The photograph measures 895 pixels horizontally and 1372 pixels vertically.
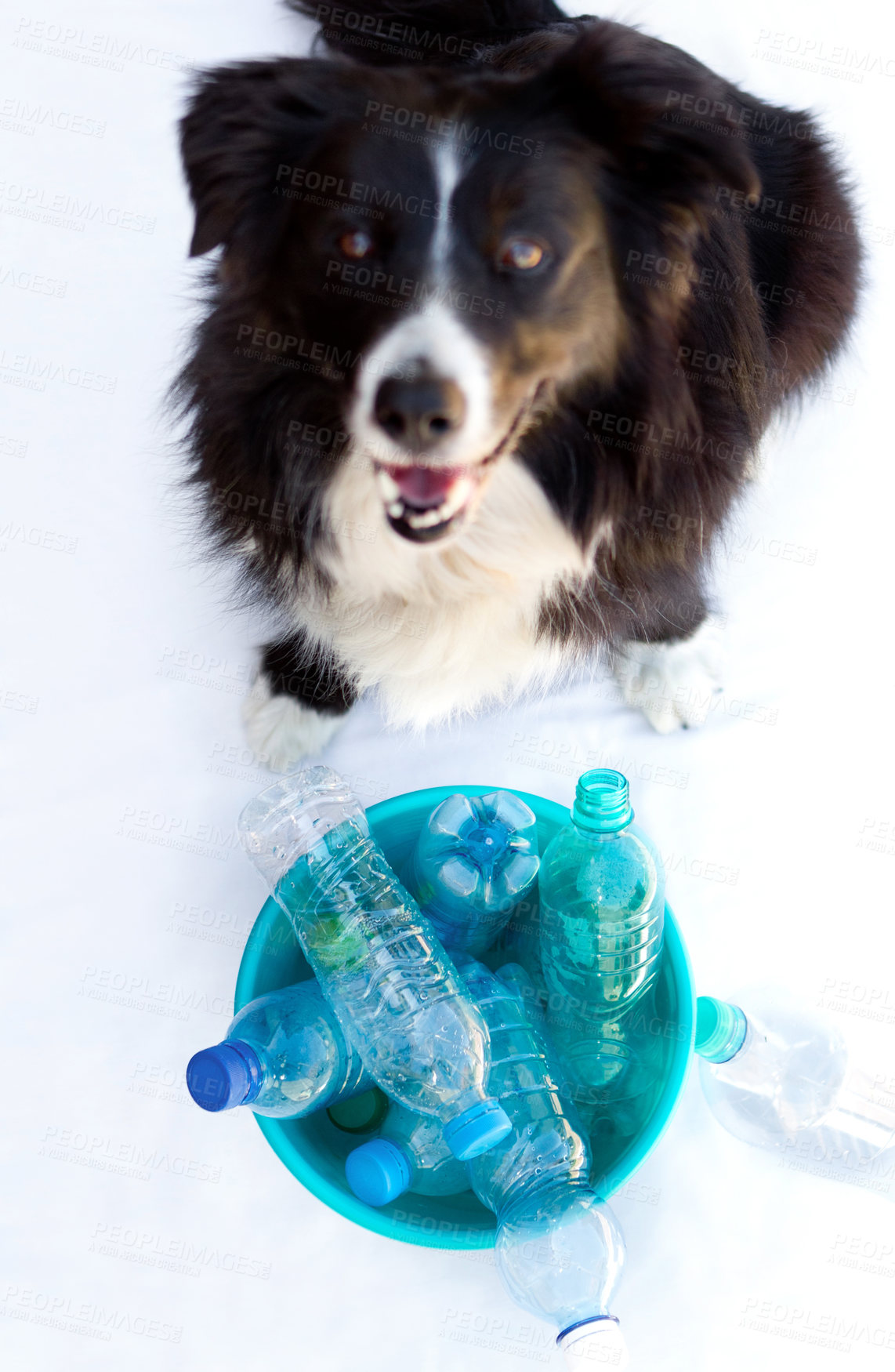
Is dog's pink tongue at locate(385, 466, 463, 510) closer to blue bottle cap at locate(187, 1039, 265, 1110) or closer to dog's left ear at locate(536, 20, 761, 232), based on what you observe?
dog's left ear at locate(536, 20, 761, 232)

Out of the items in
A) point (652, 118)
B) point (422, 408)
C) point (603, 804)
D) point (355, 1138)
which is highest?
point (652, 118)

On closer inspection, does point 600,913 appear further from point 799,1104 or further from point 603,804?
point 799,1104

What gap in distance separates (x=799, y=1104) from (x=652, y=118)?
1555 millimetres

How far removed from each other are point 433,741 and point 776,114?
125 centimetres

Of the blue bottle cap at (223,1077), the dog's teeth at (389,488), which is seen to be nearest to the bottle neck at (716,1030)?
the blue bottle cap at (223,1077)

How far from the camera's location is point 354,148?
1.36 metres

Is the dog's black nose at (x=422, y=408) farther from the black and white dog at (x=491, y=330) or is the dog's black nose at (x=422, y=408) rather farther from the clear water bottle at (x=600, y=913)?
the clear water bottle at (x=600, y=913)

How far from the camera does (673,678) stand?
2.09 meters

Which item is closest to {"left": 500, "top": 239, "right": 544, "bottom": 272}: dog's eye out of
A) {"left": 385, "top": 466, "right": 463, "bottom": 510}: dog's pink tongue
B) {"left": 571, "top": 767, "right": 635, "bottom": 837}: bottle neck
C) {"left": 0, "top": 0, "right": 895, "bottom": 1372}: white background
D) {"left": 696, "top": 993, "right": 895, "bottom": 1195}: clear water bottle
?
{"left": 385, "top": 466, "right": 463, "bottom": 510}: dog's pink tongue

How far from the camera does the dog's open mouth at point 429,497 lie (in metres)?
1.45

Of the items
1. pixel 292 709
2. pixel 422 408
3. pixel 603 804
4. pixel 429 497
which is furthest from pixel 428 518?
pixel 292 709

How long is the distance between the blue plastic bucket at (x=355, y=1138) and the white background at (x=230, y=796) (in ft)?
0.75

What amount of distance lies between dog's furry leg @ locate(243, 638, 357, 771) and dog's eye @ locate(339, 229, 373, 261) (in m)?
0.85

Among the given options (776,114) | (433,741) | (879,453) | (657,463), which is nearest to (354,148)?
(657,463)
